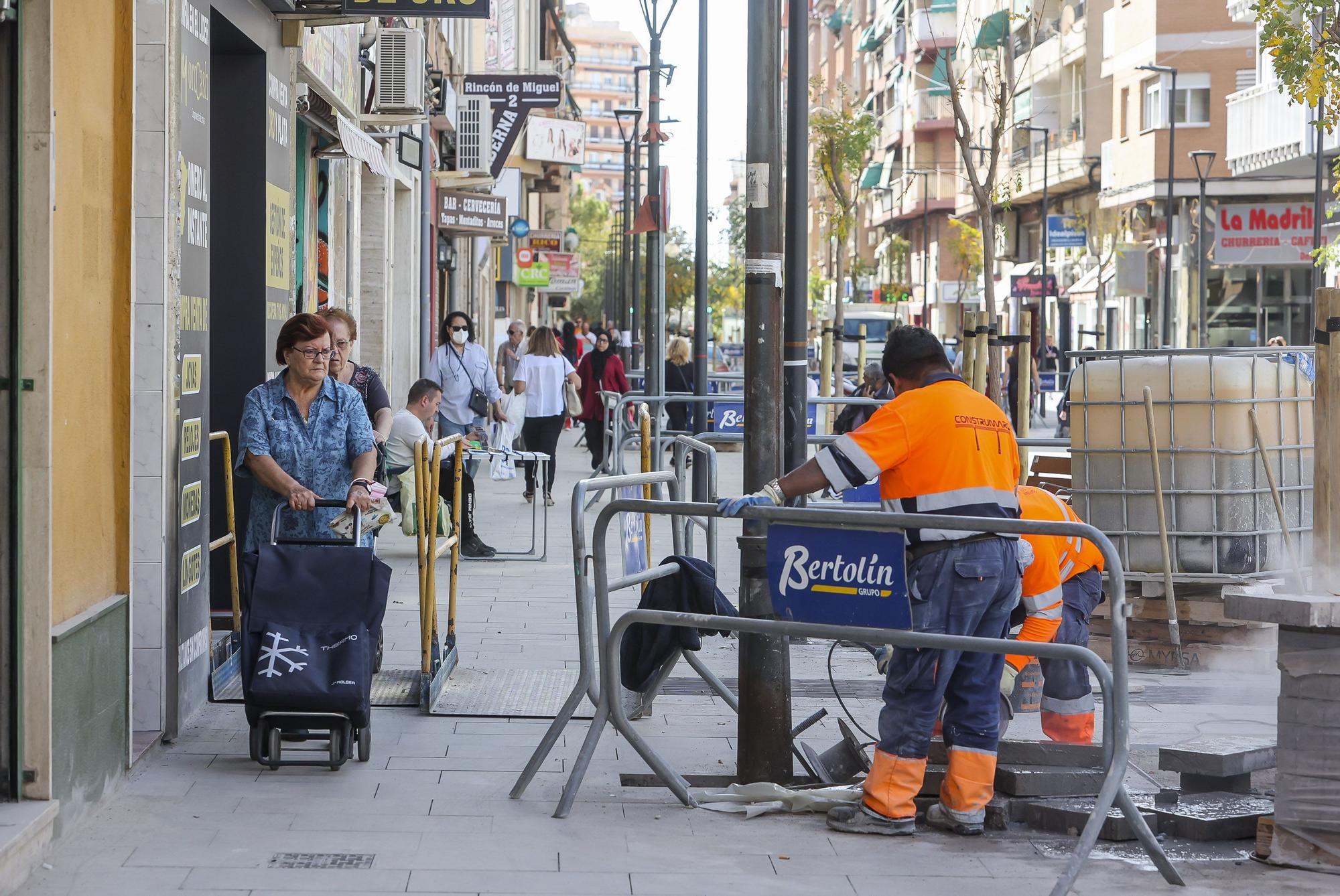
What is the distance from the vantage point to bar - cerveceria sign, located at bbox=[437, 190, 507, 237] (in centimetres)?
2017

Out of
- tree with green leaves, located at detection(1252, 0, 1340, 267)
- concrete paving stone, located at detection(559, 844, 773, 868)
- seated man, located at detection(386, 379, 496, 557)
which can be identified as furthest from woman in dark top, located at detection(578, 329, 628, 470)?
concrete paving stone, located at detection(559, 844, 773, 868)

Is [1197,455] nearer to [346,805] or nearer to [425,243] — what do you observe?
[346,805]

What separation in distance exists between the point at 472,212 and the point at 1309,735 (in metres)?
16.2

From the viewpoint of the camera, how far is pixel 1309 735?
17.1 ft

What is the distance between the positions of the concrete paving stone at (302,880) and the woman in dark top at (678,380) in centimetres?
1500

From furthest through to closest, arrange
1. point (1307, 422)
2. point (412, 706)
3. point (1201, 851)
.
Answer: point (1307, 422), point (412, 706), point (1201, 851)

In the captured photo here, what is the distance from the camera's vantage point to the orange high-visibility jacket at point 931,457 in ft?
18.2

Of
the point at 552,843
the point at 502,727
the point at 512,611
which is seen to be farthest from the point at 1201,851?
the point at 512,611

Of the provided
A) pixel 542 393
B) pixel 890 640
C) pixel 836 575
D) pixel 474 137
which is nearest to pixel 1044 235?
pixel 474 137

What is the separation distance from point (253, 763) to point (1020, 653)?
303 cm

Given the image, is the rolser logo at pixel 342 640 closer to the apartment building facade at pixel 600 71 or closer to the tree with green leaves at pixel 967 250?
the tree with green leaves at pixel 967 250

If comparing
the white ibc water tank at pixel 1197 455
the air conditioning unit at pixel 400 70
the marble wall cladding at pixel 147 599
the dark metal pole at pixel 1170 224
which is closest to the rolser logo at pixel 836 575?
the marble wall cladding at pixel 147 599

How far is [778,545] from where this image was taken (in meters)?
5.57

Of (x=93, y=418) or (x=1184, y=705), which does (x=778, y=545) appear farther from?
(x=1184, y=705)
